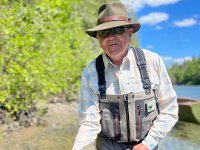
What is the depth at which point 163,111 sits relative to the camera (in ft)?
10.8

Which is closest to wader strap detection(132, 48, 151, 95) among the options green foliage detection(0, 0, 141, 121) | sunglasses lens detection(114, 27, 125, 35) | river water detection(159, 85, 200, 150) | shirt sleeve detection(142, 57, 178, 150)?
A: shirt sleeve detection(142, 57, 178, 150)

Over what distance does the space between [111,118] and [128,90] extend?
0.87 feet

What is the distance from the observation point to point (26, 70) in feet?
35.1

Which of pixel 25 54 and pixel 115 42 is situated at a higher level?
pixel 25 54

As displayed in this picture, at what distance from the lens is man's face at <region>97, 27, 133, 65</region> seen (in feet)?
10.5

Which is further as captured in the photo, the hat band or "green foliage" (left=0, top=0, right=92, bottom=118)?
"green foliage" (left=0, top=0, right=92, bottom=118)

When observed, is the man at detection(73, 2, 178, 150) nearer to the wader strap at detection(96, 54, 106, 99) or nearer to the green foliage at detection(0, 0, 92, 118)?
the wader strap at detection(96, 54, 106, 99)

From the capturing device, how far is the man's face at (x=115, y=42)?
3.20 metres

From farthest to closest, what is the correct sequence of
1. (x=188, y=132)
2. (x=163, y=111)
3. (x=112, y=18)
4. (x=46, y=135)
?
(x=188, y=132)
(x=46, y=135)
(x=163, y=111)
(x=112, y=18)

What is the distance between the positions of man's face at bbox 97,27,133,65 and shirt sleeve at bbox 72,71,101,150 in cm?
27

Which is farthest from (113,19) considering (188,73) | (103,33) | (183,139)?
(188,73)

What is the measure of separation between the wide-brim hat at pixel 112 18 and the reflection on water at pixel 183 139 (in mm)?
7889

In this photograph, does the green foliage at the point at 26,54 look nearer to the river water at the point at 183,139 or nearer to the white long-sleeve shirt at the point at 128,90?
the river water at the point at 183,139

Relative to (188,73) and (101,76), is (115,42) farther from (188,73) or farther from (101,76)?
(188,73)
